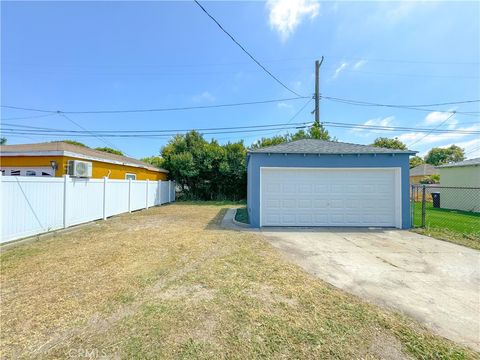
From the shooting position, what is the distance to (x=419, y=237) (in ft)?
22.8

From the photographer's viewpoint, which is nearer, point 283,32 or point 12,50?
point 283,32

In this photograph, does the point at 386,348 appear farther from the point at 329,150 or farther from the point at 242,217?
the point at 242,217

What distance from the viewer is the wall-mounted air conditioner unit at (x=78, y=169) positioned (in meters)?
8.27

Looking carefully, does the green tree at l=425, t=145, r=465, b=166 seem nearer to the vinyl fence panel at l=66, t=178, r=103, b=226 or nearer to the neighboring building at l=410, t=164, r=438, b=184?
the neighboring building at l=410, t=164, r=438, b=184

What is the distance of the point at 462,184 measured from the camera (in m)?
14.1

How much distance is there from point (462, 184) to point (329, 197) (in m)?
11.8

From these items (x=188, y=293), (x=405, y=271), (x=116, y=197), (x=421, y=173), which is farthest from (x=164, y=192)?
(x=421, y=173)

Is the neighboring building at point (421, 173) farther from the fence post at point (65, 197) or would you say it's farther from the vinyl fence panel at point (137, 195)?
the fence post at point (65, 197)

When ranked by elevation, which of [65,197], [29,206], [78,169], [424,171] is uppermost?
[424,171]

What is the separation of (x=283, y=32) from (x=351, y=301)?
33.1 ft

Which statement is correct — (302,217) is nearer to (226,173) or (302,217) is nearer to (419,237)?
(419,237)

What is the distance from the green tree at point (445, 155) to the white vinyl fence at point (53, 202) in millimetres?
56764

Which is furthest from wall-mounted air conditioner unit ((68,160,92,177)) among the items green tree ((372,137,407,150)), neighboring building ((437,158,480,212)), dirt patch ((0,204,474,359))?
green tree ((372,137,407,150))

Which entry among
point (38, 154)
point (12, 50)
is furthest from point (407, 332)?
point (12, 50)
